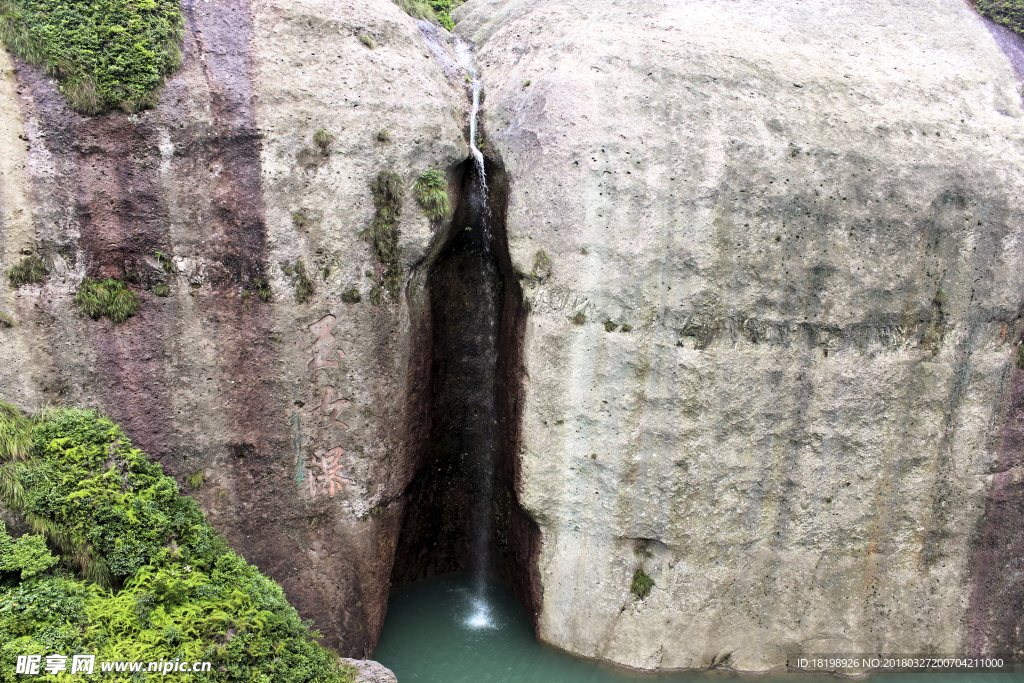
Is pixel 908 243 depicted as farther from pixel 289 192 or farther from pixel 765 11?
pixel 289 192

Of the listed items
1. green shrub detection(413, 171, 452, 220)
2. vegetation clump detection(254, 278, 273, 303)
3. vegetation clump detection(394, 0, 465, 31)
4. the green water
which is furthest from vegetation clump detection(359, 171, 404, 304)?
the green water

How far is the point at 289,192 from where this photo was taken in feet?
22.0

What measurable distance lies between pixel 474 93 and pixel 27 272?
16.5 feet

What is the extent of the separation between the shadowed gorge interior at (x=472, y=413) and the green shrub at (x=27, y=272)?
3812 mm

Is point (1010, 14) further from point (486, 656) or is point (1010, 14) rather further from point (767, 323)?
point (486, 656)

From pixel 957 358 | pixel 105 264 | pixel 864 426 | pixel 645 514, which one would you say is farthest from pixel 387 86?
pixel 957 358

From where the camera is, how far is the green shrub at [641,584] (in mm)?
7613

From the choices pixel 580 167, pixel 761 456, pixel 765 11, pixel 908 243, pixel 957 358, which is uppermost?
pixel 765 11

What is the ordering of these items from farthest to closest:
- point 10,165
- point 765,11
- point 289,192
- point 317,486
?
point 765,11
point 317,486
point 289,192
point 10,165

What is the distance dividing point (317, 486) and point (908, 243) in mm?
6773

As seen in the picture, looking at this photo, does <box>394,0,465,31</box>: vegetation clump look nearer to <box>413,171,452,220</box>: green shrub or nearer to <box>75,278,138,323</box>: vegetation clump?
<box>413,171,452,220</box>: green shrub

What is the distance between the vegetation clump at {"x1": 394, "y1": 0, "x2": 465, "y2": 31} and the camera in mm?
8484

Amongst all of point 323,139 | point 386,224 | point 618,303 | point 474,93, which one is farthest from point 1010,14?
point 323,139

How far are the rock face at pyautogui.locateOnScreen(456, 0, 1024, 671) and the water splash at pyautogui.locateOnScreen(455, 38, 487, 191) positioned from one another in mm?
230
